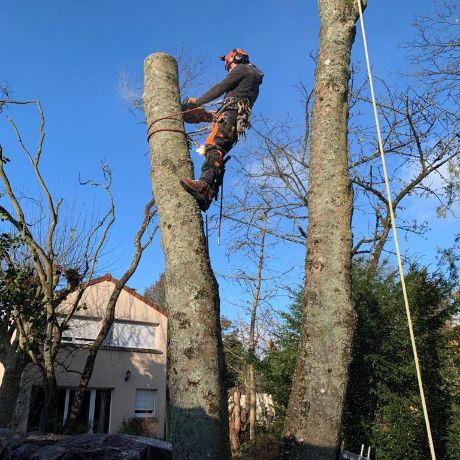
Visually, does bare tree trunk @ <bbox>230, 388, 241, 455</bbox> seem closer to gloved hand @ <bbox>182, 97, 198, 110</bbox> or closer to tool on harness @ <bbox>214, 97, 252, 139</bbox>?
tool on harness @ <bbox>214, 97, 252, 139</bbox>

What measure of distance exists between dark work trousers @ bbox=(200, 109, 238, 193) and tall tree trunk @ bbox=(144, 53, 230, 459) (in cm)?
54

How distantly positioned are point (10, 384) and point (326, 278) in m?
8.91

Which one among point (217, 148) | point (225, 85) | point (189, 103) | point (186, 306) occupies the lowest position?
point (186, 306)

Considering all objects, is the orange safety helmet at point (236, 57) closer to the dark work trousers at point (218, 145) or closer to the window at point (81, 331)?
the dark work trousers at point (218, 145)

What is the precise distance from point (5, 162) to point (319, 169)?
9057 millimetres

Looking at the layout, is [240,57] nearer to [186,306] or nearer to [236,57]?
[236,57]

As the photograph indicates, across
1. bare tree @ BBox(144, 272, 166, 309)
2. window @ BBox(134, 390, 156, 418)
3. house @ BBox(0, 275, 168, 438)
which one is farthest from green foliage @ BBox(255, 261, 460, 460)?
bare tree @ BBox(144, 272, 166, 309)

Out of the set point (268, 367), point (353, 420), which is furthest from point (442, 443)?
point (268, 367)

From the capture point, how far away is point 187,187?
9.24 ft

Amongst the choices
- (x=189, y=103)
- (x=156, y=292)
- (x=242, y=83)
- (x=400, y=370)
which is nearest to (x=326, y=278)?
(x=189, y=103)

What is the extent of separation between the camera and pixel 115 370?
17.7 m

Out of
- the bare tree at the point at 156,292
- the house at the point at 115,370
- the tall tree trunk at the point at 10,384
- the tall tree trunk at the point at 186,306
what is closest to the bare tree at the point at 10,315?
the tall tree trunk at the point at 10,384

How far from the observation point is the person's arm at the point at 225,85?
4102 mm

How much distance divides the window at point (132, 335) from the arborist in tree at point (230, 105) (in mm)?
Result: 15255
